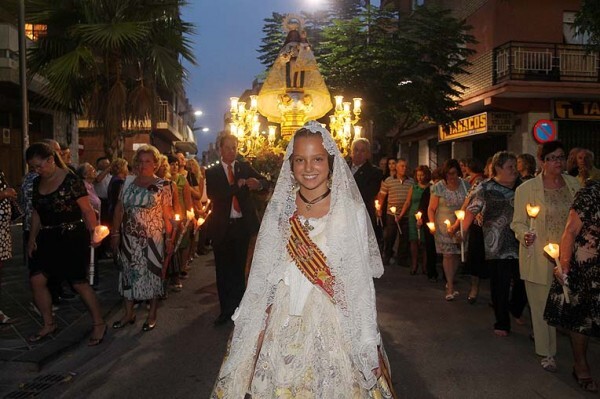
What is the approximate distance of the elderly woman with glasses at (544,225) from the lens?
204 inches

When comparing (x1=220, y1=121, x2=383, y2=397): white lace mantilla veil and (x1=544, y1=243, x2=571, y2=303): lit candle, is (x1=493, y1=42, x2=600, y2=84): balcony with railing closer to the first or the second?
(x1=544, y1=243, x2=571, y2=303): lit candle

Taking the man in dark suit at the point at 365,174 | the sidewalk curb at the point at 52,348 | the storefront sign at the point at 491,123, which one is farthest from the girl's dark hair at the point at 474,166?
the storefront sign at the point at 491,123

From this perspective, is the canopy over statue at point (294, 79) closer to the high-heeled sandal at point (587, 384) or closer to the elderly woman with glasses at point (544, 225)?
the elderly woman with glasses at point (544, 225)

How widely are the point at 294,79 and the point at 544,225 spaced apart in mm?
5561

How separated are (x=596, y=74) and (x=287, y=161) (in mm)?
18386

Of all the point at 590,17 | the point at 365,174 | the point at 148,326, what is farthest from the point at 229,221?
the point at 590,17

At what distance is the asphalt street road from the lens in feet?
15.1

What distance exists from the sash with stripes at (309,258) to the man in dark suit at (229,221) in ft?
11.8

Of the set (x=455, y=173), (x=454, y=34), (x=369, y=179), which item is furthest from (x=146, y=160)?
(x=454, y=34)

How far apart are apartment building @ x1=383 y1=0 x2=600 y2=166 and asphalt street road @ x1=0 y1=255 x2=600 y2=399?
40.5 ft

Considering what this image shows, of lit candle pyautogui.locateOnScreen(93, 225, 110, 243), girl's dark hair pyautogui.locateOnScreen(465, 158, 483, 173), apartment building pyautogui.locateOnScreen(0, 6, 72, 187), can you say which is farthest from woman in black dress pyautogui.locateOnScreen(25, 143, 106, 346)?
apartment building pyautogui.locateOnScreen(0, 6, 72, 187)

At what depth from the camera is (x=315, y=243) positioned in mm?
2961

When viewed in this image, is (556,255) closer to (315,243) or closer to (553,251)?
(553,251)

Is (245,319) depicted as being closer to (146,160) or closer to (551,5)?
(146,160)
